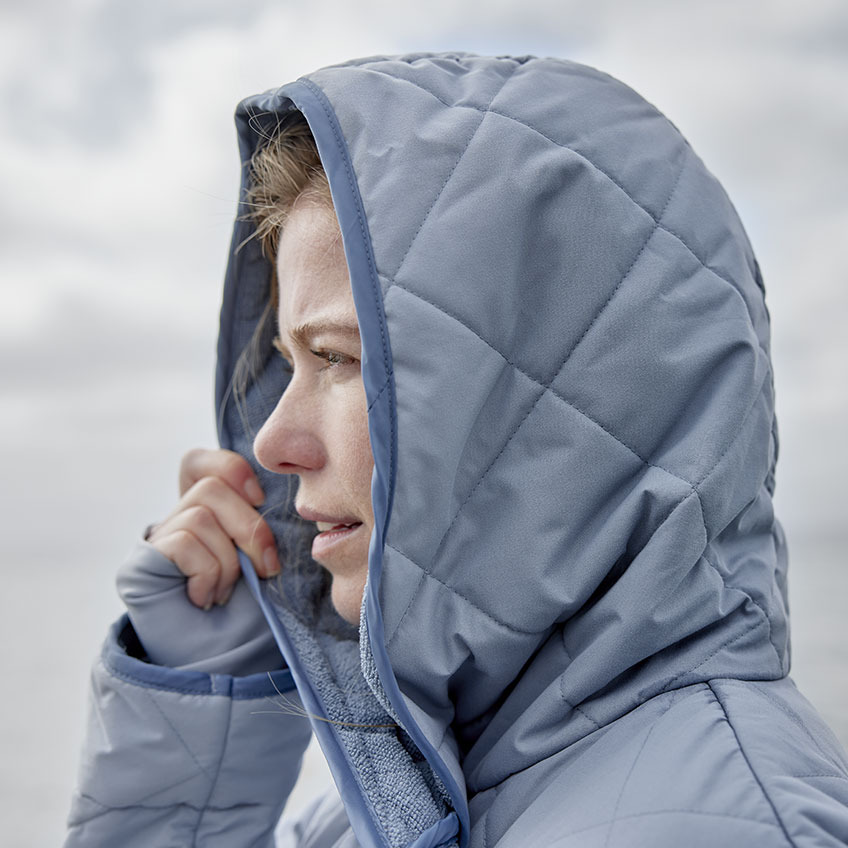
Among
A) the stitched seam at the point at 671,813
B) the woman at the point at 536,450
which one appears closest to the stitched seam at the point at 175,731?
the woman at the point at 536,450

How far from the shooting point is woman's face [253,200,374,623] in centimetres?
81

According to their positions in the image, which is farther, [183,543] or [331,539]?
[183,543]

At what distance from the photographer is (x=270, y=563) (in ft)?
3.57

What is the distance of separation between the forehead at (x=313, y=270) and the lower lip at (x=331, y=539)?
0.67 feet

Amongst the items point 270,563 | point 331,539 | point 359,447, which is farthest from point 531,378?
point 270,563

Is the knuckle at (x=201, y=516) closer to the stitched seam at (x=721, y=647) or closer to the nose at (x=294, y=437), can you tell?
the nose at (x=294, y=437)

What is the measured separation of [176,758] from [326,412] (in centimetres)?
45

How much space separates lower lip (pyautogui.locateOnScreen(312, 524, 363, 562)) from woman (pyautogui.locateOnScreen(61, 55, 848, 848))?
0.06 feet

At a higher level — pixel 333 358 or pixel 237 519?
pixel 333 358

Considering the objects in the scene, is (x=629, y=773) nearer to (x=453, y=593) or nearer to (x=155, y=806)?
(x=453, y=593)

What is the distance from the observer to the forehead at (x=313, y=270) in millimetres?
822

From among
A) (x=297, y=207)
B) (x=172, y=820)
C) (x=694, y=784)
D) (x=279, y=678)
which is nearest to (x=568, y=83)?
(x=297, y=207)

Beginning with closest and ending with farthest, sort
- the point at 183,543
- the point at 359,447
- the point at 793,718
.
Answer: the point at 793,718
the point at 359,447
the point at 183,543

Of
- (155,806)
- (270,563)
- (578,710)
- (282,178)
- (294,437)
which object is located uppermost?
(282,178)
